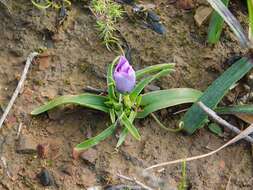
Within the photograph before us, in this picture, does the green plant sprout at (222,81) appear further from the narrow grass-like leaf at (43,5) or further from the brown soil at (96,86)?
the narrow grass-like leaf at (43,5)

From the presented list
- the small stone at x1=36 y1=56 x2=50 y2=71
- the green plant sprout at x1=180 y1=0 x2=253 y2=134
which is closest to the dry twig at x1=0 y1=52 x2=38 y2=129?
the small stone at x1=36 y1=56 x2=50 y2=71

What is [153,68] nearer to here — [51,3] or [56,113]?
[56,113]

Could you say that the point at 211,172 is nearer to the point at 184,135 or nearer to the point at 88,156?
the point at 184,135

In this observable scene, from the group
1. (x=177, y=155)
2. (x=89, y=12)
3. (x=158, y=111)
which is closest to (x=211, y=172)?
(x=177, y=155)

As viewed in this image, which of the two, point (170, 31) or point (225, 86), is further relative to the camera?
point (170, 31)

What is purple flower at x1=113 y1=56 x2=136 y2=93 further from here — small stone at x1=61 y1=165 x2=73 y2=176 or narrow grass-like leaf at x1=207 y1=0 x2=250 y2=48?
narrow grass-like leaf at x1=207 y1=0 x2=250 y2=48

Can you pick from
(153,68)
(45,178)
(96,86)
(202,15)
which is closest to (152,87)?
(153,68)

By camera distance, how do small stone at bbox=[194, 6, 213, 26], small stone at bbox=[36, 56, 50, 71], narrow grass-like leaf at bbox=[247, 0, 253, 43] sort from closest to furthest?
narrow grass-like leaf at bbox=[247, 0, 253, 43] < small stone at bbox=[36, 56, 50, 71] < small stone at bbox=[194, 6, 213, 26]
